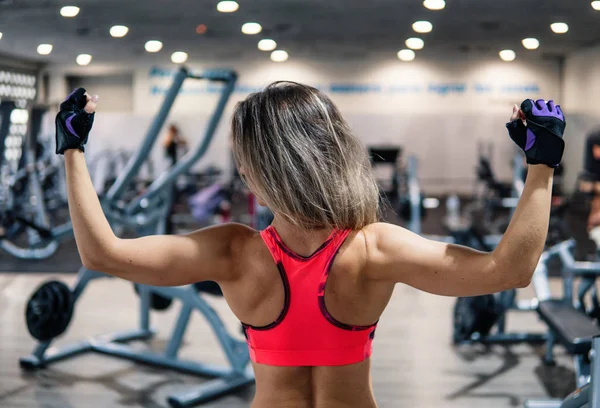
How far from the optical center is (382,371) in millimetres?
4020

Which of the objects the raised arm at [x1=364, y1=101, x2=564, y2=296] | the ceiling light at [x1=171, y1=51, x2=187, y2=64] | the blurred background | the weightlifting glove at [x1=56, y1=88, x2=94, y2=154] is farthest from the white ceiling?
the raised arm at [x1=364, y1=101, x2=564, y2=296]

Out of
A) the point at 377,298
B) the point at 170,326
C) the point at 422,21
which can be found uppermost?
the point at 422,21

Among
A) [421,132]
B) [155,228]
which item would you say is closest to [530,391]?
[155,228]

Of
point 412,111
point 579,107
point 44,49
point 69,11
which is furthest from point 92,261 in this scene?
point 412,111

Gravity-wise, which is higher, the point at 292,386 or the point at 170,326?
the point at 292,386

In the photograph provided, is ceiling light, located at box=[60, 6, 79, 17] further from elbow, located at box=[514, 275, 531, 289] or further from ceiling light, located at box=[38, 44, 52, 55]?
elbow, located at box=[514, 275, 531, 289]

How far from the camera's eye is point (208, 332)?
494cm

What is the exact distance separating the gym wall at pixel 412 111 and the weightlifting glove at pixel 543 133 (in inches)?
373

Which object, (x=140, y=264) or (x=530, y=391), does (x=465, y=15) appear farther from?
(x=140, y=264)

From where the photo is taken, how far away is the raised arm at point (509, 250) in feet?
3.69

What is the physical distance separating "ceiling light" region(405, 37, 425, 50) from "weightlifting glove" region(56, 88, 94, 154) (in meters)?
2.69

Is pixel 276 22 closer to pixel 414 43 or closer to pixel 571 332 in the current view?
pixel 414 43

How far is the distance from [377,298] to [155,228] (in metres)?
3.26

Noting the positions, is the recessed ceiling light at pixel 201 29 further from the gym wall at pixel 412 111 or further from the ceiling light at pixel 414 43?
the gym wall at pixel 412 111
